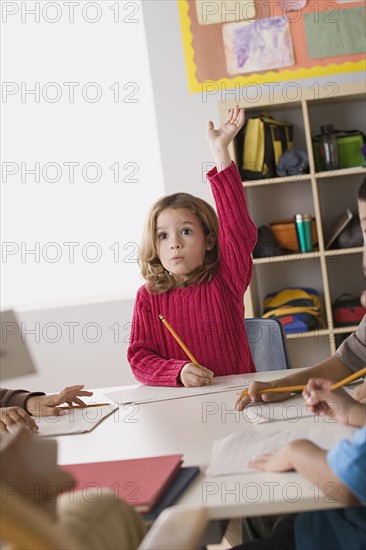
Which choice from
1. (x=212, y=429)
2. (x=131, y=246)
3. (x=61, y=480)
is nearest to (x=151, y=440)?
(x=212, y=429)

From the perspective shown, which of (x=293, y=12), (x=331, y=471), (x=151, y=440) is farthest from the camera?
(x=293, y=12)

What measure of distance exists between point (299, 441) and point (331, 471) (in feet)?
0.33

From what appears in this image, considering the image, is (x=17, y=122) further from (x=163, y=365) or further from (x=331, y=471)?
(x=331, y=471)

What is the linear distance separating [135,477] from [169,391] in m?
0.75

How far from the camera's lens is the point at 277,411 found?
1609 mm

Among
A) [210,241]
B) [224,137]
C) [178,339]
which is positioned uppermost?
[224,137]

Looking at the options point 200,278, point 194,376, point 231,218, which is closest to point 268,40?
point 231,218

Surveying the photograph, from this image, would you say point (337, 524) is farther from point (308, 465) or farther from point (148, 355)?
point (148, 355)

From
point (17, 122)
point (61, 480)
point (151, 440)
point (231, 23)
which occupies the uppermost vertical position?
point (231, 23)

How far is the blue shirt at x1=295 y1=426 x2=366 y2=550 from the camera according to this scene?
108 centimetres

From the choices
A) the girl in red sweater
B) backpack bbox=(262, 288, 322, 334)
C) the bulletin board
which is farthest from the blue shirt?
the bulletin board

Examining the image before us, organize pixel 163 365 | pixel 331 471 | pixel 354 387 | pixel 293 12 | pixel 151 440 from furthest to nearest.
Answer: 1. pixel 293 12
2. pixel 163 365
3. pixel 354 387
4. pixel 151 440
5. pixel 331 471

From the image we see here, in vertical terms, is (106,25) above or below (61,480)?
above

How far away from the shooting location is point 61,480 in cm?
91
